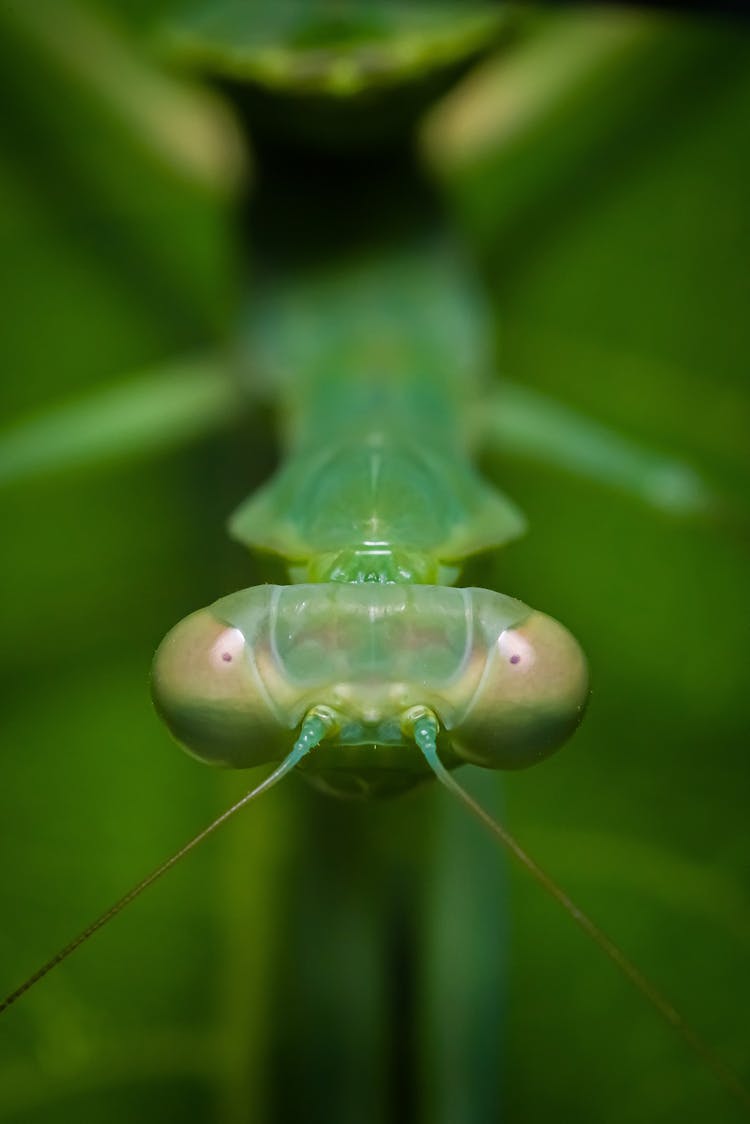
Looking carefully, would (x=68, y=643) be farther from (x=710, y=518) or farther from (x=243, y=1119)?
(x=710, y=518)

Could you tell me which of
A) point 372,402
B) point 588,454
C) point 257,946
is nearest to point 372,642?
point 372,402

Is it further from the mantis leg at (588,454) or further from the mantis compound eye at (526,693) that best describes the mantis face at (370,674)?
the mantis leg at (588,454)

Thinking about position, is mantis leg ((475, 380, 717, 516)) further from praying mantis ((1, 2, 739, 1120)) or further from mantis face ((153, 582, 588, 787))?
mantis face ((153, 582, 588, 787))

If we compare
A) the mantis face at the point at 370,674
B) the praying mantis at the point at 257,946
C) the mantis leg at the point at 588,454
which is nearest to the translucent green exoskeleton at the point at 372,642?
the mantis face at the point at 370,674

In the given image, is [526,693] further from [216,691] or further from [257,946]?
[257,946]

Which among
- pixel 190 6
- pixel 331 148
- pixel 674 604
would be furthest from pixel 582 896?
pixel 190 6

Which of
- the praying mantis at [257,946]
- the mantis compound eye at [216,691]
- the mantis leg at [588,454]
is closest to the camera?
the mantis compound eye at [216,691]
